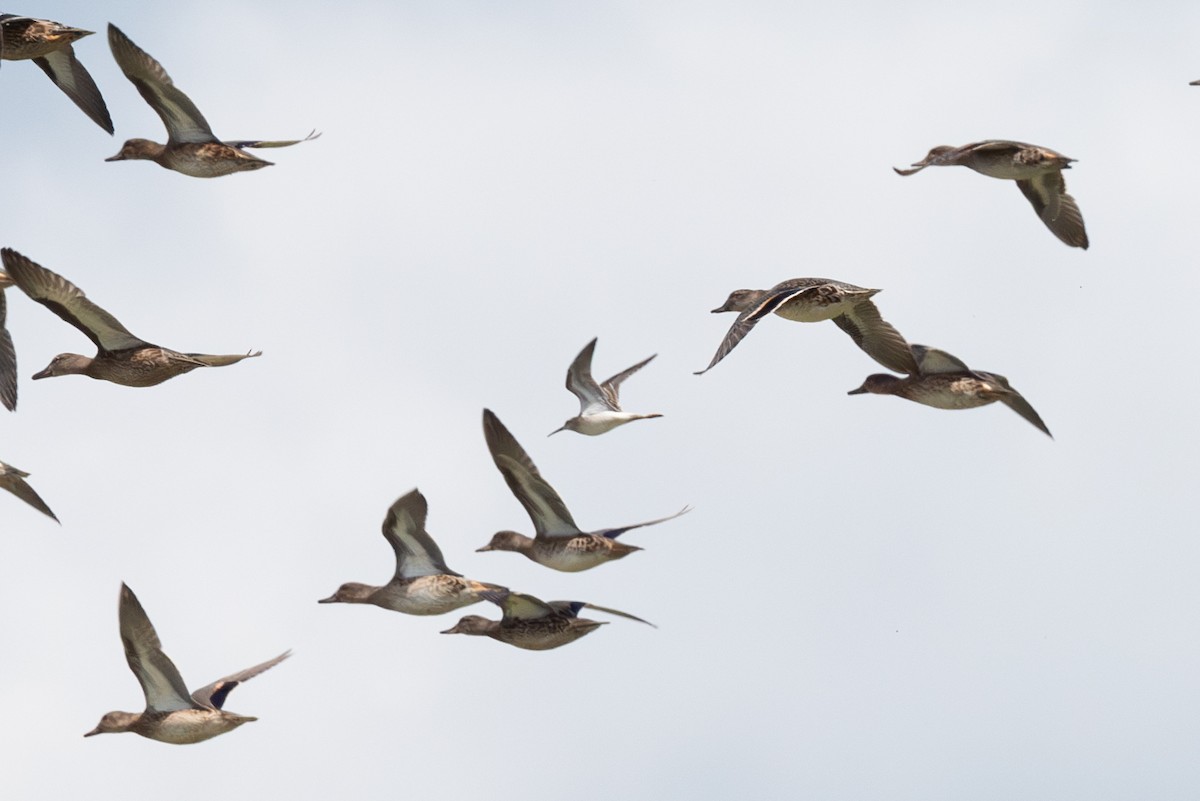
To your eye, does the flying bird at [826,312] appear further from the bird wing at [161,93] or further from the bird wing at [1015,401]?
the bird wing at [161,93]

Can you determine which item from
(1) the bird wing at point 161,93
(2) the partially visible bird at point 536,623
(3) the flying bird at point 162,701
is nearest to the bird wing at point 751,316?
(2) the partially visible bird at point 536,623

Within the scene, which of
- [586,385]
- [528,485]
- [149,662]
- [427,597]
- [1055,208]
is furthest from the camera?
[586,385]

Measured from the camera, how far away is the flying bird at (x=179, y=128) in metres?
24.9

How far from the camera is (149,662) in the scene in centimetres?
2222

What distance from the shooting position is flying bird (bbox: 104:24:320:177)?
24.9m

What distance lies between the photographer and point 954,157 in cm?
2438

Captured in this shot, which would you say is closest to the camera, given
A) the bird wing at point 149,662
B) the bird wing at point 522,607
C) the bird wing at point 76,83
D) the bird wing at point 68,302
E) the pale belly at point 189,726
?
the bird wing at point 149,662

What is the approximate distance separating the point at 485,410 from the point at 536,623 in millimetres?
2585

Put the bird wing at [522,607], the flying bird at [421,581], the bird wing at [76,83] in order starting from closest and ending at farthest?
A: the bird wing at [522,607] → the flying bird at [421,581] → the bird wing at [76,83]

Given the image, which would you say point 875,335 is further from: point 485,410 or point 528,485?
point 485,410

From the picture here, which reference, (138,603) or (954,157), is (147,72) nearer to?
(138,603)

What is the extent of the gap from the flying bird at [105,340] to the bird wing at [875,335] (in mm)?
6715

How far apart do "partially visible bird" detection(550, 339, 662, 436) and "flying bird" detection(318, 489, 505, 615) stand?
3.40 metres

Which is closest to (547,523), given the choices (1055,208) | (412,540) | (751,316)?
(412,540)
